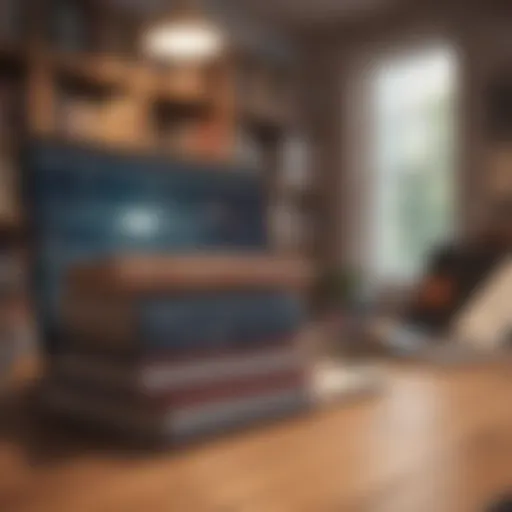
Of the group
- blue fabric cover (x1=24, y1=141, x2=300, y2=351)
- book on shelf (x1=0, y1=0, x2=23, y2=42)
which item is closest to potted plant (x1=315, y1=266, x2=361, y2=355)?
book on shelf (x1=0, y1=0, x2=23, y2=42)

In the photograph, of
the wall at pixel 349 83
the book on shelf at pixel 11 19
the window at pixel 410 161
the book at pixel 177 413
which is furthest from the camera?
the window at pixel 410 161

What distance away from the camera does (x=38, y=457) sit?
507mm

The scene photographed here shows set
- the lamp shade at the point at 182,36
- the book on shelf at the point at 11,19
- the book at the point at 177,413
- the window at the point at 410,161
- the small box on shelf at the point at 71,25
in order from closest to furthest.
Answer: the book at the point at 177,413, the lamp shade at the point at 182,36, the book on shelf at the point at 11,19, the small box on shelf at the point at 71,25, the window at the point at 410,161

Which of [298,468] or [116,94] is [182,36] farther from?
[298,468]

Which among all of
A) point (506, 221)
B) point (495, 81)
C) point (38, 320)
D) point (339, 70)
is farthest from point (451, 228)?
point (38, 320)

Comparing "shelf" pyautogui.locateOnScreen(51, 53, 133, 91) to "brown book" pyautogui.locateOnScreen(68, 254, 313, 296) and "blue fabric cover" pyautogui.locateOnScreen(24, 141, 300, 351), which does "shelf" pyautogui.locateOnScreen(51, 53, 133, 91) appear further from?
"brown book" pyautogui.locateOnScreen(68, 254, 313, 296)

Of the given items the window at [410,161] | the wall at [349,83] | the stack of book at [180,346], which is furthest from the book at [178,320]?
the window at [410,161]

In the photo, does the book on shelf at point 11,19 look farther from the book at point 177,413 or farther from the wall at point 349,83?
the book at point 177,413

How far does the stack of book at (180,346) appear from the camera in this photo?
549 millimetres

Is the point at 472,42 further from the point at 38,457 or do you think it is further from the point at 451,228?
the point at 38,457

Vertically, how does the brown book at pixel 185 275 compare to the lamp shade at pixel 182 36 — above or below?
below

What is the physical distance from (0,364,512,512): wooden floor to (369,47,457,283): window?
313cm

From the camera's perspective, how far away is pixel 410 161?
13.0 feet

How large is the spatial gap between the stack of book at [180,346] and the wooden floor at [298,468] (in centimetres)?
3
